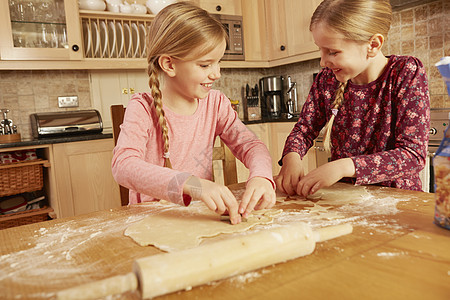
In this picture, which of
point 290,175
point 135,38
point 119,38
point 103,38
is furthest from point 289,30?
point 290,175

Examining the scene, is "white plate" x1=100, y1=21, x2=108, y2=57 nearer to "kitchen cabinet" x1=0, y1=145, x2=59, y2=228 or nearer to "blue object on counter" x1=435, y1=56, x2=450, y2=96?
"kitchen cabinet" x1=0, y1=145, x2=59, y2=228

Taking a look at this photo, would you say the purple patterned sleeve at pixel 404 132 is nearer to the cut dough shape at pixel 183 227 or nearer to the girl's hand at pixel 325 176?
the girl's hand at pixel 325 176

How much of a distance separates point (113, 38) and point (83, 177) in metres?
1.11

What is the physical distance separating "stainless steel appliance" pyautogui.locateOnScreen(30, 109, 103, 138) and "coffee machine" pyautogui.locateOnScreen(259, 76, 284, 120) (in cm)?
150

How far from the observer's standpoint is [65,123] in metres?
2.46

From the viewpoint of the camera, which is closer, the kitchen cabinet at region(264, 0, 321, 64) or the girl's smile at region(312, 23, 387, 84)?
the girl's smile at region(312, 23, 387, 84)

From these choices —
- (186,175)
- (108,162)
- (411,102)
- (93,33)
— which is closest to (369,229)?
(186,175)

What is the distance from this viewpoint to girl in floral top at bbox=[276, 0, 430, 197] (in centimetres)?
94

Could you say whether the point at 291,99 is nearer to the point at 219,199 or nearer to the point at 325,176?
the point at 325,176

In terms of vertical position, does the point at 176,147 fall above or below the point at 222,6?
below

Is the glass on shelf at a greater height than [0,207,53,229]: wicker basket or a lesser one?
greater

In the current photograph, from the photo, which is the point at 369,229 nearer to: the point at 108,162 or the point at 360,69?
the point at 360,69

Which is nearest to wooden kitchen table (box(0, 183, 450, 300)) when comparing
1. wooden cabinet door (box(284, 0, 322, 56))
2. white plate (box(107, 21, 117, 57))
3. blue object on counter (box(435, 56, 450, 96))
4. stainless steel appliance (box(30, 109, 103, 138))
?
blue object on counter (box(435, 56, 450, 96))

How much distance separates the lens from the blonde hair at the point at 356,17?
0.96 metres
